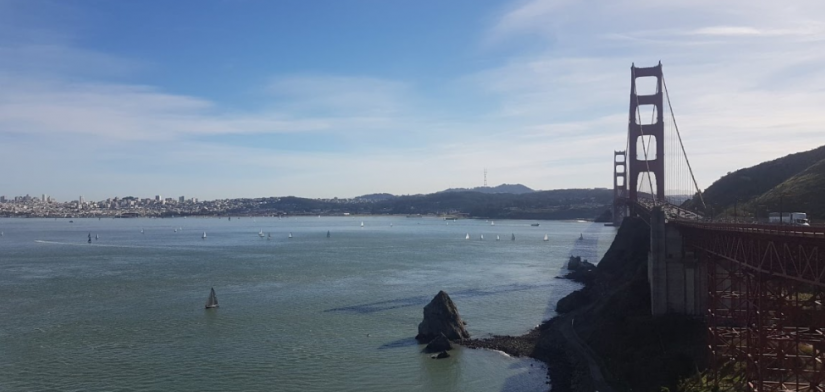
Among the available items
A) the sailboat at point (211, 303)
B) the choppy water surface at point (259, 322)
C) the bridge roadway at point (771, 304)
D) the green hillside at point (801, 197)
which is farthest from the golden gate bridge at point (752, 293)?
the sailboat at point (211, 303)

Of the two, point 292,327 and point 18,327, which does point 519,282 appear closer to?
point 292,327

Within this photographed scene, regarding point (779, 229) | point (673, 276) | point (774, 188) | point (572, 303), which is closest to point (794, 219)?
point (673, 276)

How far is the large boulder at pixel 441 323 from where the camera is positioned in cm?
2820

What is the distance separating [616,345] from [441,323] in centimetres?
835

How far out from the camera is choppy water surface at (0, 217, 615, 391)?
23.2 metres

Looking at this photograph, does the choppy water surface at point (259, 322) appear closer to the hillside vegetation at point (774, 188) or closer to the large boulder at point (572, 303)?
the large boulder at point (572, 303)

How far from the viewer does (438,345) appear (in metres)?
26.4

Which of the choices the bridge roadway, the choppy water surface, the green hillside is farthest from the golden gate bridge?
the green hillside

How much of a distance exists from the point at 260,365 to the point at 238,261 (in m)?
44.1

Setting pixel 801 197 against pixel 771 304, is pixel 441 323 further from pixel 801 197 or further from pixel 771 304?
pixel 801 197

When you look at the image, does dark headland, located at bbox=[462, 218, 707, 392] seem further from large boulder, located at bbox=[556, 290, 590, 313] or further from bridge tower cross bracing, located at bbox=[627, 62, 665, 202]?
bridge tower cross bracing, located at bbox=[627, 62, 665, 202]

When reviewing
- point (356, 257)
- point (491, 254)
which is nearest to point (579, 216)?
point (491, 254)

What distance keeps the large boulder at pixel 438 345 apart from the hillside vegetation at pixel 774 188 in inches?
615

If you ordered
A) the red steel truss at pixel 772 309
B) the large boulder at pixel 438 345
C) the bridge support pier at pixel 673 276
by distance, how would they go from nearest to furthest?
the red steel truss at pixel 772 309 → the bridge support pier at pixel 673 276 → the large boulder at pixel 438 345
